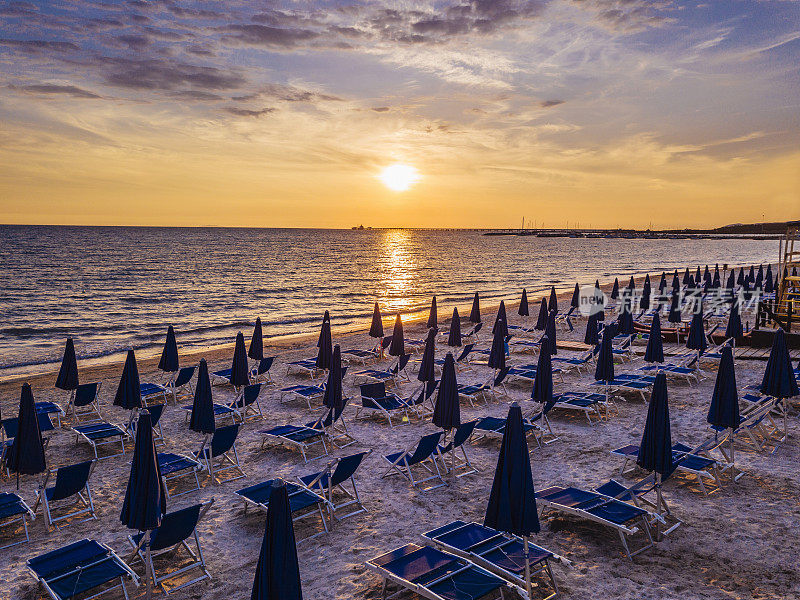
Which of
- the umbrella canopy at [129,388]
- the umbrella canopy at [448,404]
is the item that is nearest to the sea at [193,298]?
the umbrella canopy at [129,388]

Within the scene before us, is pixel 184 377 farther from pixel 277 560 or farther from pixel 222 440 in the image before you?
pixel 277 560

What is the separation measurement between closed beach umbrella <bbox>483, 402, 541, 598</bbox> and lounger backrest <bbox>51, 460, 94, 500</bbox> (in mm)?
5152

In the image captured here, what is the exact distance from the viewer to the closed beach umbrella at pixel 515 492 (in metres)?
5.25

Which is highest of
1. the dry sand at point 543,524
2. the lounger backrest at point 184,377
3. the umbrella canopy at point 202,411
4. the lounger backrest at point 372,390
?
the umbrella canopy at point 202,411

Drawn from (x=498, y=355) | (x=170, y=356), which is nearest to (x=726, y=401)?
(x=498, y=355)

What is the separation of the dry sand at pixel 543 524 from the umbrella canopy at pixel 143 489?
932 mm

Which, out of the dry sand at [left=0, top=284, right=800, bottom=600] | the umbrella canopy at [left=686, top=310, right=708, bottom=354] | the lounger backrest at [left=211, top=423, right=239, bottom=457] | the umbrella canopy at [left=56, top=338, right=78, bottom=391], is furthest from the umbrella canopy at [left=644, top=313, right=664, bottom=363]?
the umbrella canopy at [left=56, top=338, right=78, bottom=391]

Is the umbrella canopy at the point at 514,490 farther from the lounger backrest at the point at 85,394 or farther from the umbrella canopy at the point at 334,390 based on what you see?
the lounger backrest at the point at 85,394

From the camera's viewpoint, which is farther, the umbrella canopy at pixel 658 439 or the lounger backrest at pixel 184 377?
the lounger backrest at pixel 184 377

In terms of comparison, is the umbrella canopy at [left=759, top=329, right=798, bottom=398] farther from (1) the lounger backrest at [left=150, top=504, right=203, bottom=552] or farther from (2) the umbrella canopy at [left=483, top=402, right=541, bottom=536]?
(1) the lounger backrest at [left=150, top=504, right=203, bottom=552]

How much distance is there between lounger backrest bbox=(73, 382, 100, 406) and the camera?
11.0 meters

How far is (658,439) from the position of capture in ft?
21.6

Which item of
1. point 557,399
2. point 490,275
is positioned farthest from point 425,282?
point 557,399

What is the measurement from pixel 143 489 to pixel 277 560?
2022 millimetres
